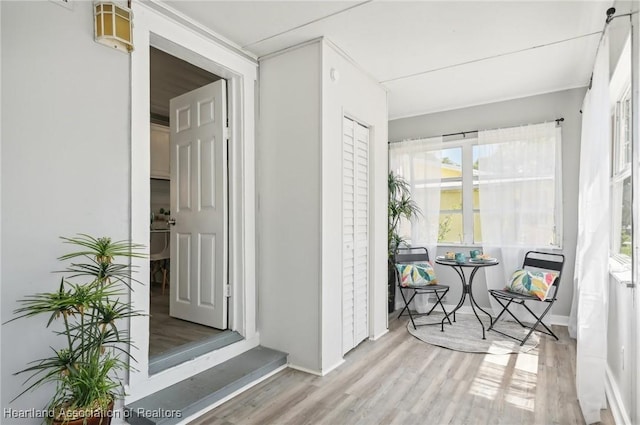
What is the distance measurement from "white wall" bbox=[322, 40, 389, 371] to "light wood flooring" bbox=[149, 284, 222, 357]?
1010mm

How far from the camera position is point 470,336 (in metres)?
3.63

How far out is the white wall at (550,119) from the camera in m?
3.91

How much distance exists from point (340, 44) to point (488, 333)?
3107 mm

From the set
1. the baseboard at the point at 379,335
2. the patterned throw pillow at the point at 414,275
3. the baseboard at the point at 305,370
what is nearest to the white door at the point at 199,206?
the baseboard at the point at 305,370

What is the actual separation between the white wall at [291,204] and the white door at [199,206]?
0.33 m

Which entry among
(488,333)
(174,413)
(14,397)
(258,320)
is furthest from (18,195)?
(488,333)

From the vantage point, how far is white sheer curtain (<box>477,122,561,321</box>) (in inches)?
156

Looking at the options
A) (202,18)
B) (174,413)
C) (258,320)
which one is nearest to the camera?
(174,413)

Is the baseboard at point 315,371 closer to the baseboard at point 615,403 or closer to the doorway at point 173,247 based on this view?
the doorway at point 173,247

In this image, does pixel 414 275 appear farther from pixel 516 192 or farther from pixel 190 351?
pixel 190 351

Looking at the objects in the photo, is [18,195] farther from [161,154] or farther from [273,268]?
[161,154]

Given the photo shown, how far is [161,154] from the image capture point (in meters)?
5.04

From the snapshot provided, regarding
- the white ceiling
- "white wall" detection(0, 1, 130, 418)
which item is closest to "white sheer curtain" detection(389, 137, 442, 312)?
the white ceiling

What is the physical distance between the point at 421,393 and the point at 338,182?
1.67 m
